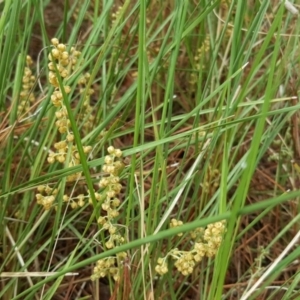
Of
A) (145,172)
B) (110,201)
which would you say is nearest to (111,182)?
(110,201)

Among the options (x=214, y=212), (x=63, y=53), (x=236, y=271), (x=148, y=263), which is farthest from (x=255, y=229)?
(x=63, y=53)

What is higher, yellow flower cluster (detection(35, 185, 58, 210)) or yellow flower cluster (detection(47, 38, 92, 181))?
yellow flower cluster (detection(47, 38, 92, 181))

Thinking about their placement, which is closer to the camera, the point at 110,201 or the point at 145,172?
the point at 110,201

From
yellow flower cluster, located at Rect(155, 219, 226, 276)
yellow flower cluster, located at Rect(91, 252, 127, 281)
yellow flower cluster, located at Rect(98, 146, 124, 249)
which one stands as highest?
yellow flower cluster, located at Rect(98, 146, 124, 249)

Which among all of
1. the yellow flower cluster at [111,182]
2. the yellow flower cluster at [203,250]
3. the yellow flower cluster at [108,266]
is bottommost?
the yellow flower cluster at [108,266]

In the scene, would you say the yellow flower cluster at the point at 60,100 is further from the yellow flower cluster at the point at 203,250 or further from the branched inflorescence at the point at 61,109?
the yellow flower cluster at the point at 203,250

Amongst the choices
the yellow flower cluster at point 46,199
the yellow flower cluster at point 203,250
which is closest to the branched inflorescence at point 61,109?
the yellow flower cluster at point 46,199

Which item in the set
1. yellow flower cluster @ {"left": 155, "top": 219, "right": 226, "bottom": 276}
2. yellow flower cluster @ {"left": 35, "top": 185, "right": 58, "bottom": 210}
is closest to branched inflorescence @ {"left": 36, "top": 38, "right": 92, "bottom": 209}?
yellow flower cluster @ {"left": 35, "top": 185, "right": 58, "bottom": 210}

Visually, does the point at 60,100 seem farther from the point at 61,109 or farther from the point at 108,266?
the point at 108,266

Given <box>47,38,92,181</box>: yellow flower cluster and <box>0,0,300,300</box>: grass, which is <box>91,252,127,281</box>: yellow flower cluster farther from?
<box>47,38,92,181</box>: yellow flower cluster
